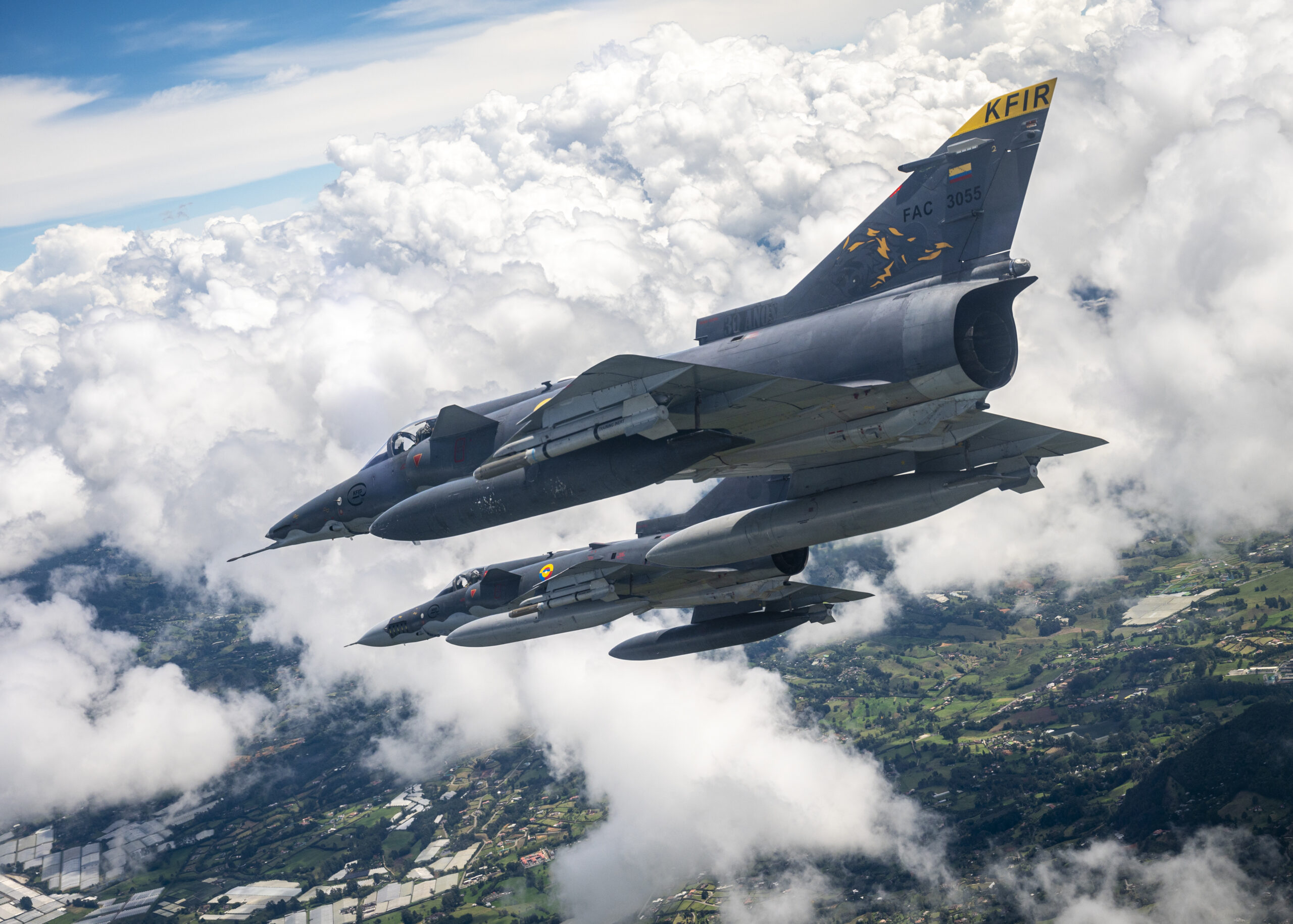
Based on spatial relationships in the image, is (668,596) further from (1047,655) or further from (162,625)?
(162,625)

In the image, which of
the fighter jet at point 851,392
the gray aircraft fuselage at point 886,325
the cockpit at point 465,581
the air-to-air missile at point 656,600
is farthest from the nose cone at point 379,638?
the gray aircraft fuselage at point 886,325

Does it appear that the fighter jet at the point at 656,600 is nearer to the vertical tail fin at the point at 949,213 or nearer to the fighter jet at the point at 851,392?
the fighter jet at the point at 851,392

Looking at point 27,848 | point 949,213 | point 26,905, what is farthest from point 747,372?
point 27,848

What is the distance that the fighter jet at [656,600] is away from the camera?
24234 millimetres

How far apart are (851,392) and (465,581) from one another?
20608 millimetres

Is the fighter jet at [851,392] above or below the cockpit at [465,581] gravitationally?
above

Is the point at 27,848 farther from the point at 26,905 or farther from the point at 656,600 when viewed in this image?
the point at 656,600

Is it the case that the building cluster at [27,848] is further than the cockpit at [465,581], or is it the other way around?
the building cluster at [27,848]

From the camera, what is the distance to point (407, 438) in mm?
21031

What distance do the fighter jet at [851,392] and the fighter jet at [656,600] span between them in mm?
5264

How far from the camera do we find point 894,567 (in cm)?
15600

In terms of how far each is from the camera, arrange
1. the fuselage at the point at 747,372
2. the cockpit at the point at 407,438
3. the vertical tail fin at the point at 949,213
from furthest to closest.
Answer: the cockpit at the point at 407,438, the vertical tail fin at the point at 949,213, the fuselage at the point at 747,372

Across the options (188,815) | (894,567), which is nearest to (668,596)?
(188,815)

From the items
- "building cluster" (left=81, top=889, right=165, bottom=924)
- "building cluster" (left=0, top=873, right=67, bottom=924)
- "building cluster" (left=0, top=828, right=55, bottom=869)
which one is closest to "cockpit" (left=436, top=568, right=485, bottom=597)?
"building cluster" (left=81, top=889, right=165, bottom=924)
